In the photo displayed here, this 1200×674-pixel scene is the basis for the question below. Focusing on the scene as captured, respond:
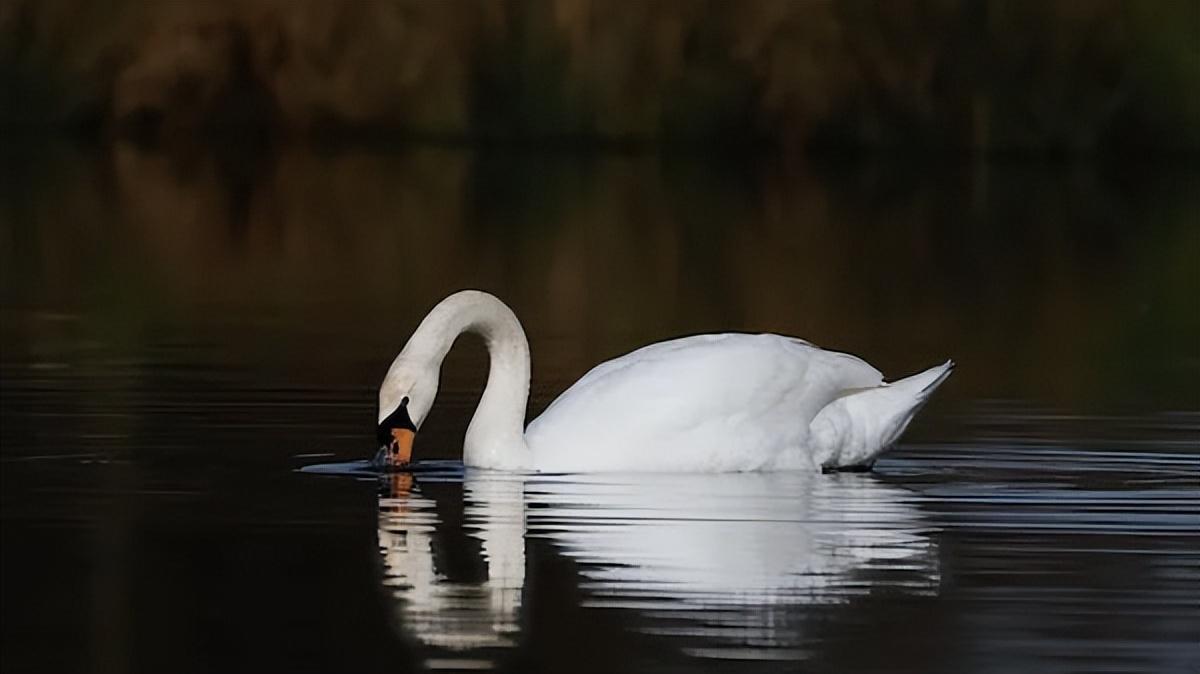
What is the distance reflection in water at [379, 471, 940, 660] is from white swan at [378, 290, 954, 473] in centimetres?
8

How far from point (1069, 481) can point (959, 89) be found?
20957 mm

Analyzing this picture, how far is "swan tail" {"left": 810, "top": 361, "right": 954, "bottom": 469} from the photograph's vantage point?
33.6ft

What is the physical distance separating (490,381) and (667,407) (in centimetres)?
62

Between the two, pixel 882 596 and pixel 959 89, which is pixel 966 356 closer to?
pixel 882 596

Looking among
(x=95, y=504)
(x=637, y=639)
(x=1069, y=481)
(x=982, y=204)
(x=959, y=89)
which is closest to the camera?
(x=637, y=639)

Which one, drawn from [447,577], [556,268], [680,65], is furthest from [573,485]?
[680,65]

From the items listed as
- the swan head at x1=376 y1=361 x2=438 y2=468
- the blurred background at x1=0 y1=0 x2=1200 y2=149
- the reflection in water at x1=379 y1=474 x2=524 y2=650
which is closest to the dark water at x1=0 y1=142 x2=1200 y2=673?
the reflection in water at x1=379 y1=474 x2=524 y2=650

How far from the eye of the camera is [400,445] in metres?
9.55

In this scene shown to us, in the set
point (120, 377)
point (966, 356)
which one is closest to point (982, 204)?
point (966, 356)

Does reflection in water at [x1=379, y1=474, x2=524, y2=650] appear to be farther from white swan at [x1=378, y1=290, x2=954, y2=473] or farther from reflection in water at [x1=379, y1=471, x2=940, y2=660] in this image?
white swan at [x1=378, y1=290, x2=954, y2=473]

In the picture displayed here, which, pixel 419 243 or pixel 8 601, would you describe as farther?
pixel 419 243

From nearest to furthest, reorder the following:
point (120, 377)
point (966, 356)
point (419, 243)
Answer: point (120, 377), point (966, 356), point (419, 243)

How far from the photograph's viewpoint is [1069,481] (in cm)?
974

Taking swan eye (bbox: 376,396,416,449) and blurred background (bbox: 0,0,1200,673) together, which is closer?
blurred background (bbox: 0,0,1200,673)
